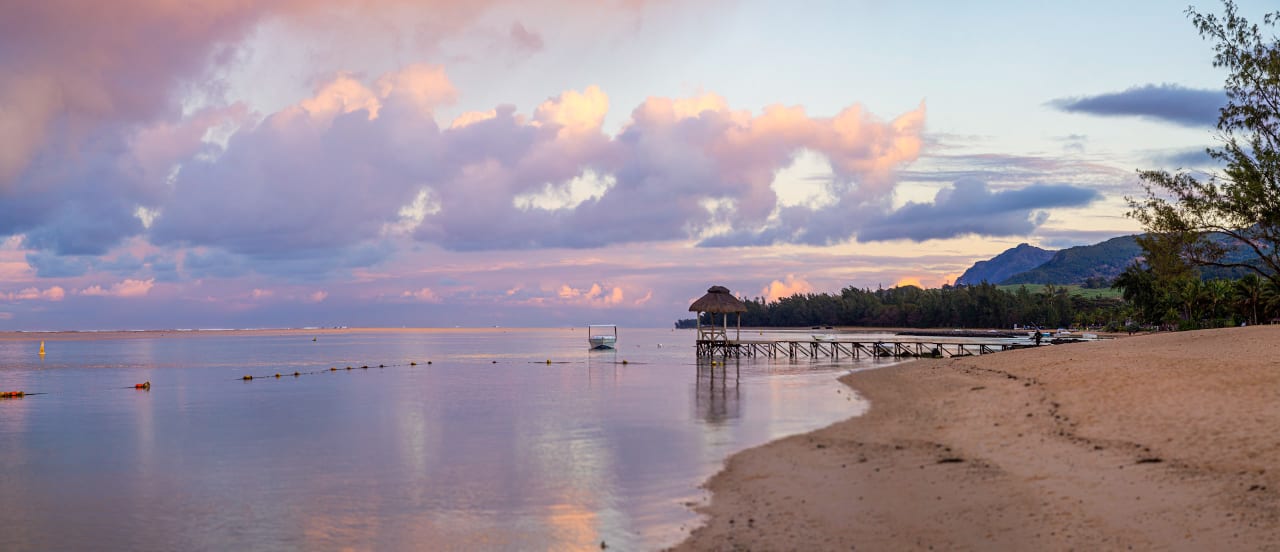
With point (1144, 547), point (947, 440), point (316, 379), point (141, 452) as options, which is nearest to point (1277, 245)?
point (947, 440)

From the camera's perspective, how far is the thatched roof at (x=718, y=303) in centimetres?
6391

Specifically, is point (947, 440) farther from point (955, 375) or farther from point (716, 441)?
point (955, 375)

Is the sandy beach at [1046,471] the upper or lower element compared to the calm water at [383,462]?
upper

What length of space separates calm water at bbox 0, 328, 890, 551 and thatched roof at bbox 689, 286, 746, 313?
15780 mm

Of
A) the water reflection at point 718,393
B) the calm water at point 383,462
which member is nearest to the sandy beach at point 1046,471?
the calm water at point 383,462

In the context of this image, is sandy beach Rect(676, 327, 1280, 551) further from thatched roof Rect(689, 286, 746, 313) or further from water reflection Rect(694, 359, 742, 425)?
thatched roof Rect(689, 286, 746, 313)

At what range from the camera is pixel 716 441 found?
24.0 metres

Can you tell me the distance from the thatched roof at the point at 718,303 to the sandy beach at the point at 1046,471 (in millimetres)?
36641

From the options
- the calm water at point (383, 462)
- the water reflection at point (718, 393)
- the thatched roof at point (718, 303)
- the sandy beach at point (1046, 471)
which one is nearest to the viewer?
the sandy beach at point (1046, 471)

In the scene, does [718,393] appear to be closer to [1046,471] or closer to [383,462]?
[383,462]

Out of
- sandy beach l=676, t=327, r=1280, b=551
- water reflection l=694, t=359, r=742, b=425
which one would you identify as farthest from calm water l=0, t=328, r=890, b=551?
sandy beach l=676, t=327, r=1280, b=551

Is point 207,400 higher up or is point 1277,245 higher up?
point 1277,245

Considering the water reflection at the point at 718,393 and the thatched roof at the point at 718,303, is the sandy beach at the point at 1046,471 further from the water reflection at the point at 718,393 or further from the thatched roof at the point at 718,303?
the thatched roof at the point at 718,303

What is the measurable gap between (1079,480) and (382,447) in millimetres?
19316
